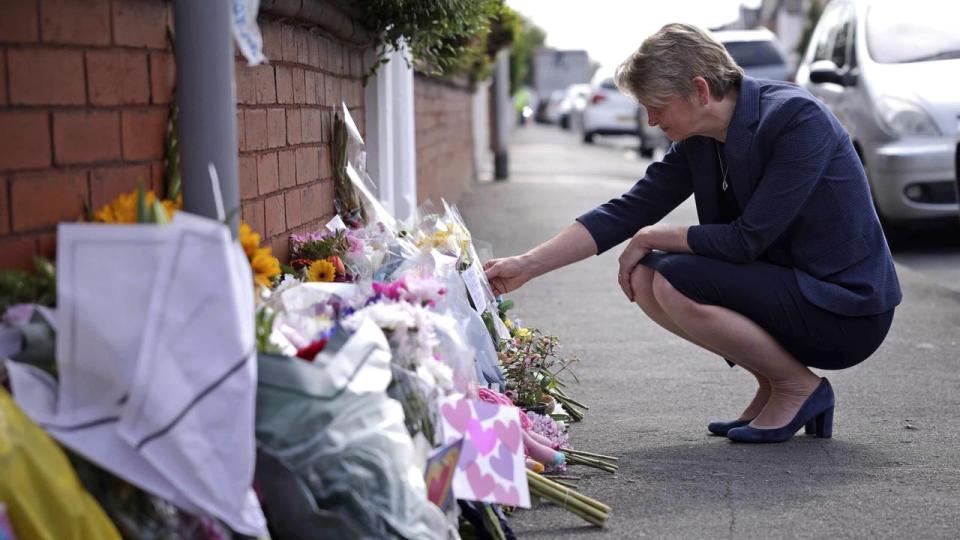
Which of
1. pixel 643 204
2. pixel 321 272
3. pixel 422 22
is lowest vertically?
pixel 321 272

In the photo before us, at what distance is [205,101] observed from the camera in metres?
2.74

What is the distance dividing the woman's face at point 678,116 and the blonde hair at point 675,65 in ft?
0.08

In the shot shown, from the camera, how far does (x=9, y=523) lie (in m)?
2.20

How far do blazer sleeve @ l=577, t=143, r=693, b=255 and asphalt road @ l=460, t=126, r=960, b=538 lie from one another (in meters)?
0.65

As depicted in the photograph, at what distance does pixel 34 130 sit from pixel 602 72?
97.4 ft

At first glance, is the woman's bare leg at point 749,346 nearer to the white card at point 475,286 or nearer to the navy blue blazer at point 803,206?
the navy blue blazer at point 803,206

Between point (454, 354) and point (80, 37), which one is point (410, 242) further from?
point (80, 37)

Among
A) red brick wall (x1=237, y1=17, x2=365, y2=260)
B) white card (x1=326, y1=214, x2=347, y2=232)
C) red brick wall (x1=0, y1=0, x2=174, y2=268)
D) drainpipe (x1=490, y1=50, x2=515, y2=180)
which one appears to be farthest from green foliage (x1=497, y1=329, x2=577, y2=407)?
drainpipe (x1=490, y1=50, x2=515, y2=180)

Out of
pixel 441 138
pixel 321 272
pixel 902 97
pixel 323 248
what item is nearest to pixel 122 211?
pixel 321 272

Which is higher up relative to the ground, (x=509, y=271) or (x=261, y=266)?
(x=261, y=266)

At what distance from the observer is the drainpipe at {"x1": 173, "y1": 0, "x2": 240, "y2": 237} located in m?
2.69

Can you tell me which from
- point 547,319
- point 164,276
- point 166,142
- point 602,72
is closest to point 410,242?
point 166,142

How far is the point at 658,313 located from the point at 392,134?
2.87 m

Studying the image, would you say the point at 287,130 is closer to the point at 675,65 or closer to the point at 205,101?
the point at 675,65
